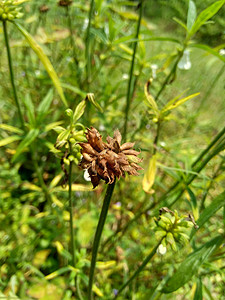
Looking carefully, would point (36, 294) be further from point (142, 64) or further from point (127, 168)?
point (142, 64)

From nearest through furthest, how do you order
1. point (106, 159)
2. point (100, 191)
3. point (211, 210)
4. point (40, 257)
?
point (106, 159)
point (211, 210)
point (40, 257)
point (100, 191)

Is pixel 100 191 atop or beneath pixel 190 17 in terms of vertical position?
beneath

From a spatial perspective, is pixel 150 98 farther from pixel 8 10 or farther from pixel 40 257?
pixel 40 257

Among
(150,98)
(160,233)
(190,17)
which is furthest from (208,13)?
(160,233)

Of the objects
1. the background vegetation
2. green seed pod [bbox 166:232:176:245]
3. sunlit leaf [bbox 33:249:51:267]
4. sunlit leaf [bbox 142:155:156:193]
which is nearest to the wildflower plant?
the background vegetation

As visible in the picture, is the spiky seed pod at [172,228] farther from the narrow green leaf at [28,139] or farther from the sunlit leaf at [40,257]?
the sunlit leaf at [40,257]

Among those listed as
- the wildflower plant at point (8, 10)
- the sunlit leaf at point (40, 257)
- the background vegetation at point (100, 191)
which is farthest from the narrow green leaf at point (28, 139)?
the sunlit leaf at point (40, 257)

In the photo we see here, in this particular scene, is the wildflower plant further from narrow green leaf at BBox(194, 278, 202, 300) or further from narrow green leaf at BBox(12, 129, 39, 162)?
narrow green leaf at BBox(194, 278, 202, 300)

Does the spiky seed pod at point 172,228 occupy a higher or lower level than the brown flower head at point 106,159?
lower

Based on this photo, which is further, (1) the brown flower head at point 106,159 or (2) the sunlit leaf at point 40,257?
(2) the sunlit leaf at point 40,257
